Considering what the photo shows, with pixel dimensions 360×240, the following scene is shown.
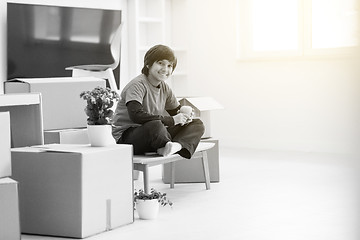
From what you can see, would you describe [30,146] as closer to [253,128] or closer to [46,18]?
[46,18]

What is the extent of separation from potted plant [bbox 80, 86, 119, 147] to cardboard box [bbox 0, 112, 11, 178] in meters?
0.41

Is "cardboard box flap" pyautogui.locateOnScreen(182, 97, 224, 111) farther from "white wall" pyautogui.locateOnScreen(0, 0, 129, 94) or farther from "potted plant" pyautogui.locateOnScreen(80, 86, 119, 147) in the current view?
"white wall" pyautogui.locateOnScreen(0, 0, 129, 94)

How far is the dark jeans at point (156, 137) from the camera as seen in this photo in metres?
2.99

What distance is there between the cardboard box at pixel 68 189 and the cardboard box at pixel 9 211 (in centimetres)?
20

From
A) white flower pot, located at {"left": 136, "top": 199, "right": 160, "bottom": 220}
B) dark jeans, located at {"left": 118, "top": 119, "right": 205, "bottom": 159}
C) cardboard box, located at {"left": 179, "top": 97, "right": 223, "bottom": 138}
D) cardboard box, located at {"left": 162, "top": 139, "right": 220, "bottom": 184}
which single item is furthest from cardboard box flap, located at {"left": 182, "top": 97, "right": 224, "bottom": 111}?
white flower pot, located at {"left": 136, "top": 199, "right": 160, "bottom": 220}

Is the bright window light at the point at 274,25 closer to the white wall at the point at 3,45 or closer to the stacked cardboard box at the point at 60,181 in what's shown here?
the white wall at the point at 3,45

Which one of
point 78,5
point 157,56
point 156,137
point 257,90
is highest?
point 78,5

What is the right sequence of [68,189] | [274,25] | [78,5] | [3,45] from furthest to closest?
[274,25] → [78,5] → [3,45] → [68,189]

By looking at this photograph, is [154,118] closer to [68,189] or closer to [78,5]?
[68,189]

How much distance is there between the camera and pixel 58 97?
2959mm

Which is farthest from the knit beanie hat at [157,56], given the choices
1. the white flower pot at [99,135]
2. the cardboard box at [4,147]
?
the cardboard box at [4,147]

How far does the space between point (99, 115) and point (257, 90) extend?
3.20 m

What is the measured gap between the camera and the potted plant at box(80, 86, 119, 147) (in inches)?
98.0

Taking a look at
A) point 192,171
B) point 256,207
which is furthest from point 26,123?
point 192,171
